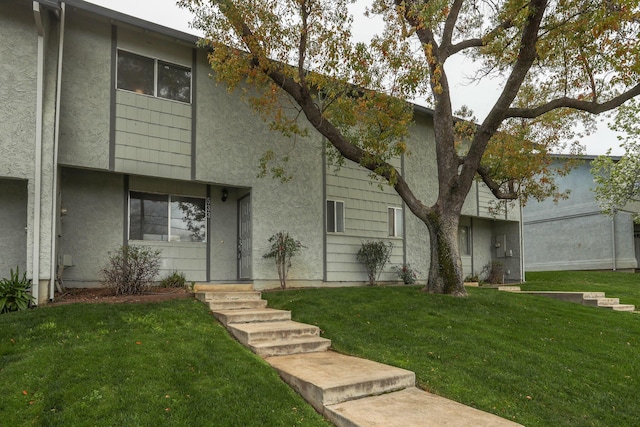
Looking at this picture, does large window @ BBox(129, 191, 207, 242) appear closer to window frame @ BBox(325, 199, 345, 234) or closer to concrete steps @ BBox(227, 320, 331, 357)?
window frame @ BBox(325, 199, 345, 234)

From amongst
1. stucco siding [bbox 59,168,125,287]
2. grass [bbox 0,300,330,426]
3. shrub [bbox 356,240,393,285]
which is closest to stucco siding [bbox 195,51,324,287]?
shrub [bbox 356,240,393,285]

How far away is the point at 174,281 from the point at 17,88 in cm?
494

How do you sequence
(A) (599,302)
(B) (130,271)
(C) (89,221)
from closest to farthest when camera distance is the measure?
(B) (130,271) < (C) (89,221) < (A) (599,302)

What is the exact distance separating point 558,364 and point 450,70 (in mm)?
7883

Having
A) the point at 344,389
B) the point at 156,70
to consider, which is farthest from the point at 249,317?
the point at 156,70

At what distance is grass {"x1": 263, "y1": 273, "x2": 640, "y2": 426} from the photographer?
525 centimetres

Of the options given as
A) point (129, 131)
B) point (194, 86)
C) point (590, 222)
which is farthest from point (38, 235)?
point (590, 222)

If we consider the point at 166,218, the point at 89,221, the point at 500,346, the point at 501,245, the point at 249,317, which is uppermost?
the point at 166,218

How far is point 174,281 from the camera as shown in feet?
34.6

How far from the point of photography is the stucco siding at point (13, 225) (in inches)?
352

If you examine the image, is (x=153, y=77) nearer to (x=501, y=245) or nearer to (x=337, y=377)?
(x=337, y=377)

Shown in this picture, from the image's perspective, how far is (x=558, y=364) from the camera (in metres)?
6.54

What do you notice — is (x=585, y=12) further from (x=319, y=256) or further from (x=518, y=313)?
(x=319, y=256)

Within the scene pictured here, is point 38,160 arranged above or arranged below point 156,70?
below
